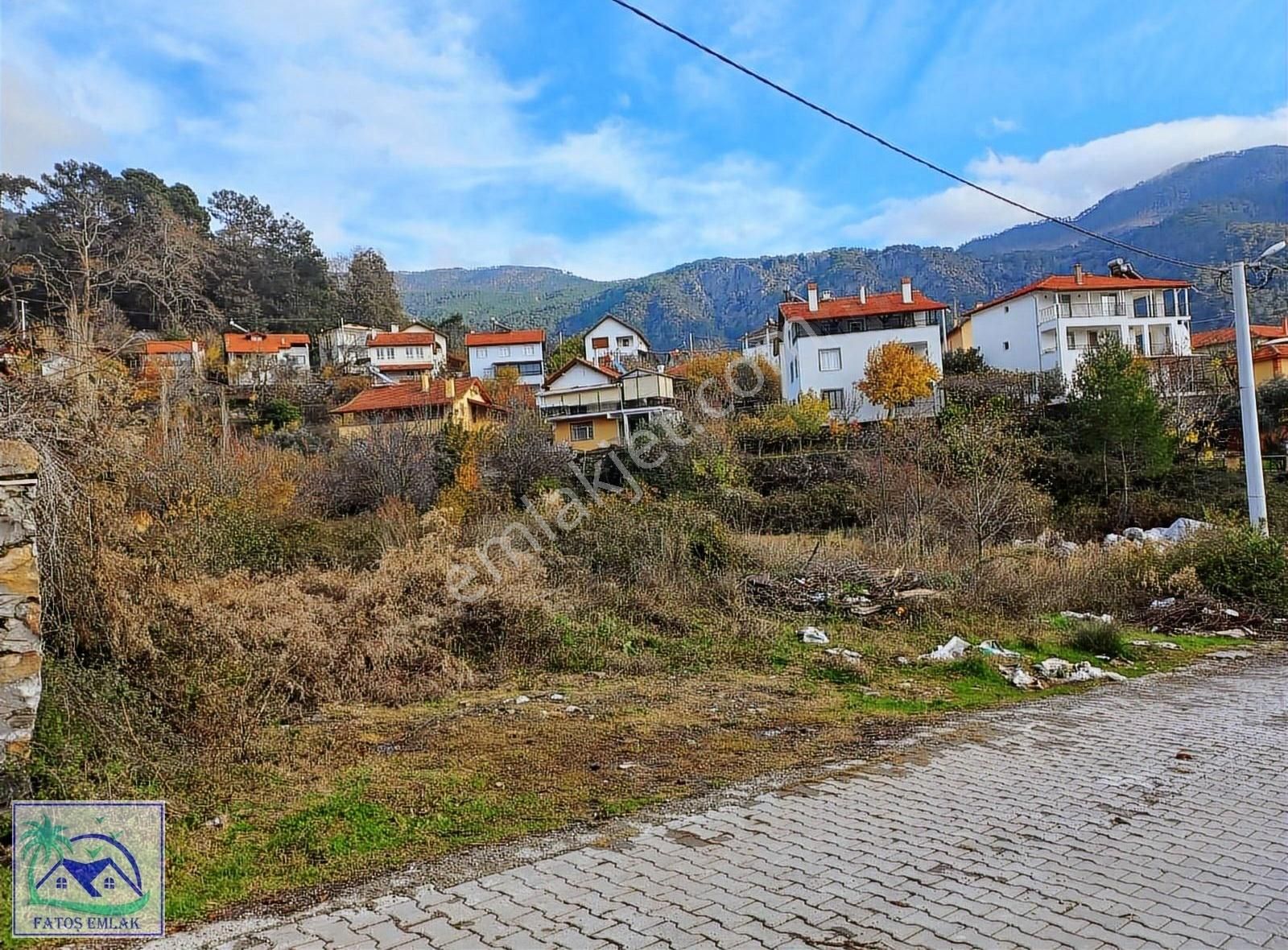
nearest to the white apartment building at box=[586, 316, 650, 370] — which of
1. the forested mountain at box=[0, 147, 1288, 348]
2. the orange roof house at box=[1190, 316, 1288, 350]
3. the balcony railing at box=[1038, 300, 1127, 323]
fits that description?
the forested mountain at box=[0, 147, 1288, 348]

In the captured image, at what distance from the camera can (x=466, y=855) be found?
436 centimetres

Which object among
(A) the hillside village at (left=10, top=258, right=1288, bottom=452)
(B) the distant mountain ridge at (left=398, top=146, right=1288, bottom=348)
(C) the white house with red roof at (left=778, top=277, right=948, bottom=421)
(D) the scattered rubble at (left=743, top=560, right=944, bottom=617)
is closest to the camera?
(D) the scattered rubble at (left=743, top=560, right=944, bottom=617)

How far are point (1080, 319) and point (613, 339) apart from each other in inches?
1186

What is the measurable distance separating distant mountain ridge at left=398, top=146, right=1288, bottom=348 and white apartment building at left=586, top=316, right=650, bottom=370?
44680 mm

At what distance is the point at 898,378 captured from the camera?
3409 centimetres

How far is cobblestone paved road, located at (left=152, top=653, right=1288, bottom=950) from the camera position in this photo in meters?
3.45

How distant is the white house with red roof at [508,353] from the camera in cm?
5631

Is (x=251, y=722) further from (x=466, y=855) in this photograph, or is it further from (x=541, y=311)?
(x=541, y=311)

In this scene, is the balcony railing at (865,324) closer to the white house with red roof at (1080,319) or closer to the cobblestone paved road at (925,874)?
the white house with red roof at (1080,319)

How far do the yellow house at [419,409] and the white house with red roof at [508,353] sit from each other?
52.4 feet

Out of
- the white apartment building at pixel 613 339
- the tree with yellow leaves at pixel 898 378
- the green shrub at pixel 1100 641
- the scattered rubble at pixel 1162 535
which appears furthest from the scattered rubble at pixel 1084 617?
the white apartment building at pixel 613 339

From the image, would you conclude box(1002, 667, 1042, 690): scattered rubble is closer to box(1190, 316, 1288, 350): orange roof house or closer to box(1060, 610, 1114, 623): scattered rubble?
box(1060, 610, 1114, 623): scattered rubble

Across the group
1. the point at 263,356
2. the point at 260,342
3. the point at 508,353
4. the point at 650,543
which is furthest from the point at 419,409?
the point at 508,353

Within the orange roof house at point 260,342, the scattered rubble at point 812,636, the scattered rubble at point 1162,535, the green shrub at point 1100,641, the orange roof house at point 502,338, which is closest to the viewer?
the green shrub at point 1100,641
